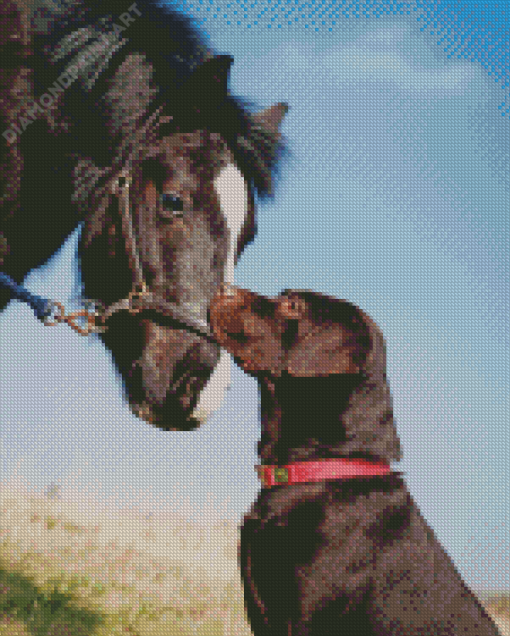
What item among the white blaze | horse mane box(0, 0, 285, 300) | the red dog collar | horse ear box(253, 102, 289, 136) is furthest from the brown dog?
horse ear box(253, 102, 289, 136)

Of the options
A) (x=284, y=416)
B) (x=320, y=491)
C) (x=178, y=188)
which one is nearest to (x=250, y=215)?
(x=178, y=188)

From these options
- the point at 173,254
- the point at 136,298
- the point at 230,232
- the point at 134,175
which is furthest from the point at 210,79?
the point at 136,298

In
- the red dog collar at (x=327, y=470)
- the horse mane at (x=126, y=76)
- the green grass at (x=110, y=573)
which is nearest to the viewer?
the red dog collar at (x=327, y=470)

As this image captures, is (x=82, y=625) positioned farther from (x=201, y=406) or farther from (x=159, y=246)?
(x=159, y=246)

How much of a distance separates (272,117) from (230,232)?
134 centimetres

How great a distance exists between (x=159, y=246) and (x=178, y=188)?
0.38 m

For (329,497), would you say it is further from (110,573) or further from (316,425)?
(110,573)

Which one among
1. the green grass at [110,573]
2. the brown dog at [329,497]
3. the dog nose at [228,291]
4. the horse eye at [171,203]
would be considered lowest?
the green grass at [110,573]

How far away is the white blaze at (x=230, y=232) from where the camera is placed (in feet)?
12.4

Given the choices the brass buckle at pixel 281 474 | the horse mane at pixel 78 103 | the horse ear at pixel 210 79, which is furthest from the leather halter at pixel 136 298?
the brass buckle at pixel 281 474

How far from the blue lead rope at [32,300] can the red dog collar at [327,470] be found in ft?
5.60

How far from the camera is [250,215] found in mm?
4477

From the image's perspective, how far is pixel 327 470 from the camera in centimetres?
272

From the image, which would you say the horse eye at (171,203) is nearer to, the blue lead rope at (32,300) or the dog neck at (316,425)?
the blue lead rope at (32,300)
